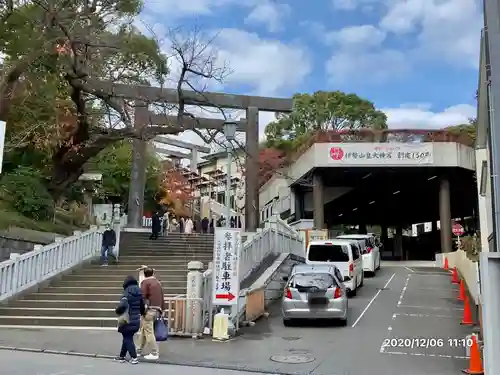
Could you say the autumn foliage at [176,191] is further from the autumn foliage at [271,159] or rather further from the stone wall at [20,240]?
the stone wall at [20,240]

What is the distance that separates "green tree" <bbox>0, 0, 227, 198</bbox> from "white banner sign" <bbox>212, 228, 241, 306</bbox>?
21.9ft

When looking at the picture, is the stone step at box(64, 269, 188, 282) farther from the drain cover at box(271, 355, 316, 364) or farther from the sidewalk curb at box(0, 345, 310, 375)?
the drain cover at box(271, 355, 316, 364)

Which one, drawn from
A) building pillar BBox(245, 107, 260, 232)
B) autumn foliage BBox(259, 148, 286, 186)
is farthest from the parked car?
autumn foliage BBox(259, 148, 286, 186)

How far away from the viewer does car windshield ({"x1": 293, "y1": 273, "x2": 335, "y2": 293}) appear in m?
13.4

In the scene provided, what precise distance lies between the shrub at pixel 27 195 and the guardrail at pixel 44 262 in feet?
6.39

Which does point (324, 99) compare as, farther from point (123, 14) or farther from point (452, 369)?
point (452, 369)

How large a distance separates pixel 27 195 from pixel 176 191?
1289 inches

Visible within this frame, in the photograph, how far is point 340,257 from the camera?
63.0 feet

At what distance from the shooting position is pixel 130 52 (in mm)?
19297

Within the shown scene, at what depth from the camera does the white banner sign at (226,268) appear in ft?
40.4

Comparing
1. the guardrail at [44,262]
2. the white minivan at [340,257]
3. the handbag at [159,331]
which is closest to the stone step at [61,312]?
the guardrail at [44,262]

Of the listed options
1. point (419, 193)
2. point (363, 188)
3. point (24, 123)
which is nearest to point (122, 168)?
point (24, 123)

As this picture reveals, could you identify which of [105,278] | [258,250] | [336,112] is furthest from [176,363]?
[336,112]

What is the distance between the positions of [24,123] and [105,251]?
19.1 ft
